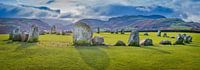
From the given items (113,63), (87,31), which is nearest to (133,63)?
(113,63)

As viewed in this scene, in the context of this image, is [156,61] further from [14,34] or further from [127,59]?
[14,34]

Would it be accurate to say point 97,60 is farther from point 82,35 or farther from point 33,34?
point 33,34

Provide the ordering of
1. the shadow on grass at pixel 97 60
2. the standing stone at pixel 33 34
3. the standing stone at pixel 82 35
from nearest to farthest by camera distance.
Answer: the shadow on grass at pixel 97 60, the standing stone at pixel 82 35, the standing stone at pixel 33 34

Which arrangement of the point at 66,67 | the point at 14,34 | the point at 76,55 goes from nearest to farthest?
the point at 66,67 → the point at 76,55 → the point at 14,34

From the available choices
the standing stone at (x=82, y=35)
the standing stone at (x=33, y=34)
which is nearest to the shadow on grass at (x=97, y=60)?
the standing stone at (x=82, y=35)

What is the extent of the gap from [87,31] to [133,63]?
40.7 ft

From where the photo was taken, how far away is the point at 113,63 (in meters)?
21.1

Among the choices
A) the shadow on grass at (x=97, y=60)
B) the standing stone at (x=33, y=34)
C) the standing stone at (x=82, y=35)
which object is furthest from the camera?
the standing stone at (x=33, y=34)

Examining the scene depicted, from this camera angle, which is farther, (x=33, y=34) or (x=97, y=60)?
(x=33, y=34)

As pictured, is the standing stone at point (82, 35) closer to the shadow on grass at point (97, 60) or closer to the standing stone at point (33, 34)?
the standing stone at point (33, 34)

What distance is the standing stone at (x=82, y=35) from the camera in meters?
32.6

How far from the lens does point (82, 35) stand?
32812mm

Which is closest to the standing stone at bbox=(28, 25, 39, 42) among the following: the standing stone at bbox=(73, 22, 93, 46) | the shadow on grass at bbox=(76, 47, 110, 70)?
the standing stone at bbox=(73, 22, 93, 46)

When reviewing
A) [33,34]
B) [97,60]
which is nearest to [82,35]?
[33,34]
